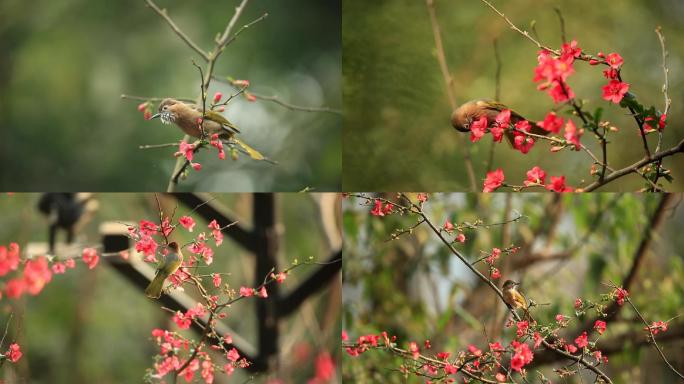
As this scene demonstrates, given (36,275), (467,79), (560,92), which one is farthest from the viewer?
(467,79)

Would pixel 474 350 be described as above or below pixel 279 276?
below

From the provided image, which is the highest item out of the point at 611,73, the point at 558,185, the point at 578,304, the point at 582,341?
the point at 611,73

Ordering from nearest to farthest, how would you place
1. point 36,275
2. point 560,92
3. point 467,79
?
point 560,92 < point 36,275 < point 467,79

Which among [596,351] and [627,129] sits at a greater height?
[627,129]


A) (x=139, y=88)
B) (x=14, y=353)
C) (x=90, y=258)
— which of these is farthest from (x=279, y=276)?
(x=14, y=353)

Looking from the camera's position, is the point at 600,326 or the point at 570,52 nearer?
the point at 570,52

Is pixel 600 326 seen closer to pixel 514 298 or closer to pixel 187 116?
pixel 514 298

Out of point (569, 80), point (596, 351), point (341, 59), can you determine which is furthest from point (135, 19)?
point (596, 351)

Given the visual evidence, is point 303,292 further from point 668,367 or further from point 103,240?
point 668,367
